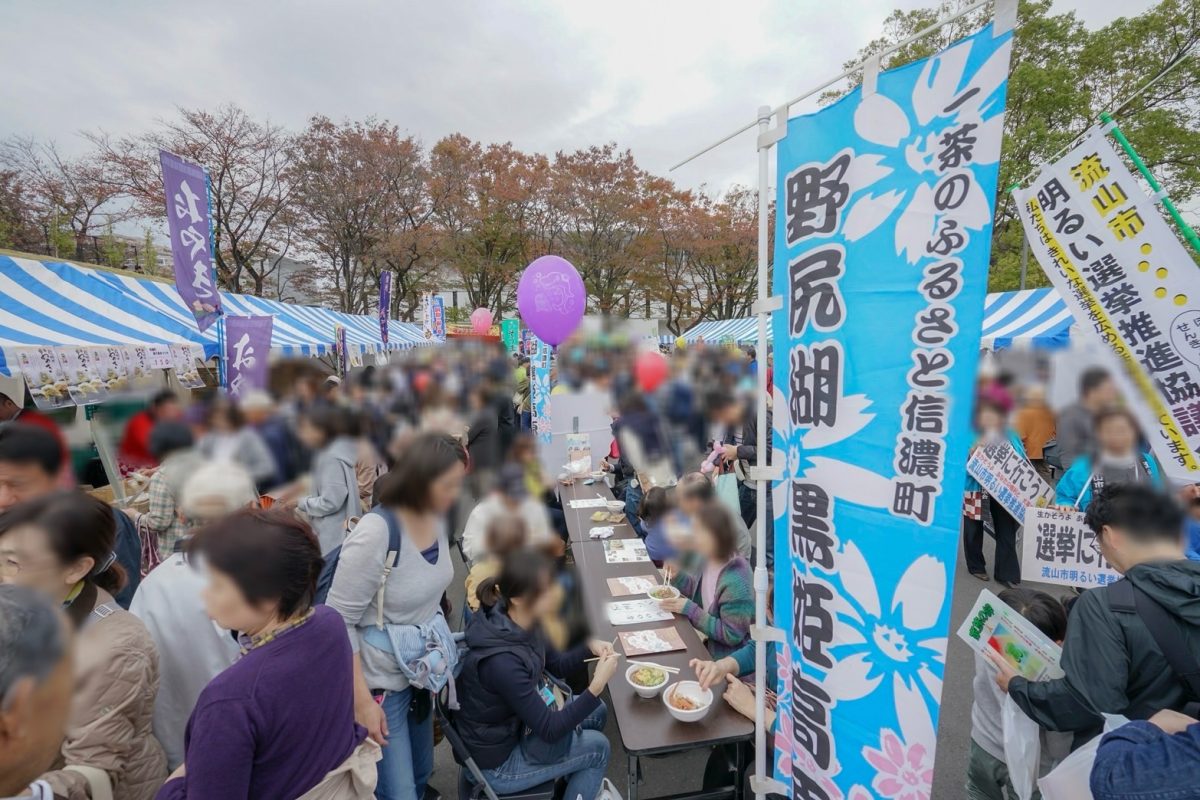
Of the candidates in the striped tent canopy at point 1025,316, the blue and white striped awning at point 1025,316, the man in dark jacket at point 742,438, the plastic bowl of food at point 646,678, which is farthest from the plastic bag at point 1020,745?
the blue and white striped awning at point 1025,316

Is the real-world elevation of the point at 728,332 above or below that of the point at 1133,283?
above

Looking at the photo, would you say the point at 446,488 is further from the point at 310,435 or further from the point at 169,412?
the point at 169,412

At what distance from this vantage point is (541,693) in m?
2.23

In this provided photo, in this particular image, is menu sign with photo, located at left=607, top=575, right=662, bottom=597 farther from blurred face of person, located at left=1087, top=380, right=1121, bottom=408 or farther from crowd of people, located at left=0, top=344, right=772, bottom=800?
blurred face of person, located at left=1087, top=380, right=1121, bottom=408

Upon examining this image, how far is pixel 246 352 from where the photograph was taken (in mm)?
2014

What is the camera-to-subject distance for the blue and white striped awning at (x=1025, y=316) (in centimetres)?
696

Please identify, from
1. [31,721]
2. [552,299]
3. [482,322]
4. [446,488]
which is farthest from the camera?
[482,322]

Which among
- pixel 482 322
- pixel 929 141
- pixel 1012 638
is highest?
pixel 482 322

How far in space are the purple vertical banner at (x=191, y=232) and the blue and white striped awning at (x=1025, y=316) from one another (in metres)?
8.65

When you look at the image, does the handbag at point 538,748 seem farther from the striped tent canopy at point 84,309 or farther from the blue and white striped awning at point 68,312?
the blue and white striped awning at point 68,312

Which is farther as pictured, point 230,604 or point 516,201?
point 516,201

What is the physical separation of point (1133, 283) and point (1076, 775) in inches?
72.2

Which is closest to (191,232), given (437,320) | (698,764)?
(698,764)

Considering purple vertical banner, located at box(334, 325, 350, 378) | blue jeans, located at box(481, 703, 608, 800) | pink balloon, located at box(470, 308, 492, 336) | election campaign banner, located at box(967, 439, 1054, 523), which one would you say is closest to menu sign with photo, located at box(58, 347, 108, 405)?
purple vertical banner, located at box(334, 325, 350, 378)
